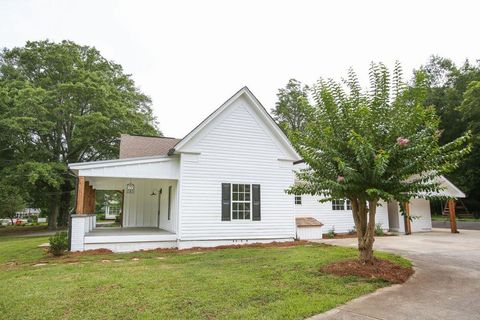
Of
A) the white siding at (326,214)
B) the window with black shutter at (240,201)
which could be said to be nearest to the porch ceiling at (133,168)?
the window with black shutter at (240,201)

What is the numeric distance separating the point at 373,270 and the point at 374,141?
277 cm

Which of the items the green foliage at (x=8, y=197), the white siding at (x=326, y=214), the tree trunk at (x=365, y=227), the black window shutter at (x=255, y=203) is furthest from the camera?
the green foliage at (x=8, y=197)

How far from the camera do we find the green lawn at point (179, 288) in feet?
15.2

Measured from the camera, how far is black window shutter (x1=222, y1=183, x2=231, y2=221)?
12570 mm

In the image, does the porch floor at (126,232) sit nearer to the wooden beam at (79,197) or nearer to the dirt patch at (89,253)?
the dirt patch at (89,253)

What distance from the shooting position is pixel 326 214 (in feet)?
54.3

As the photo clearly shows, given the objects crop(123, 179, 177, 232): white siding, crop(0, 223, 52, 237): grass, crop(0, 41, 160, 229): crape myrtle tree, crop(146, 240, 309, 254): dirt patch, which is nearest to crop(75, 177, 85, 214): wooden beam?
crop(146, 240, 309, 254): dirt patch

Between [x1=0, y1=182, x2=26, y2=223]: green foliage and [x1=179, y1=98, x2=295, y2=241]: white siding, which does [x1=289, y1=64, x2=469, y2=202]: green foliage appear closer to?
[x1=179, y1=98, x2=295, y2=241]: white siding

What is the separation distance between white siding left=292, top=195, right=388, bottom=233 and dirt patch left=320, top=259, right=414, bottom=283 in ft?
27.7

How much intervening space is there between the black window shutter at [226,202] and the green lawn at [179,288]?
3.44m

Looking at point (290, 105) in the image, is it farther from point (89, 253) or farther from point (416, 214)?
point (89, 253)

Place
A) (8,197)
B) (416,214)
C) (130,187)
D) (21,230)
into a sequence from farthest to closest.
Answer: (21,230), (8,197), (416,214), (130,187)

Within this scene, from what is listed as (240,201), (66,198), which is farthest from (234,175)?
(66,198)

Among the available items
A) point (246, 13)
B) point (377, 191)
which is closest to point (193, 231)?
point (377, 191)
